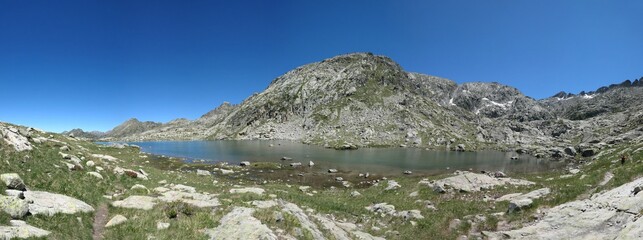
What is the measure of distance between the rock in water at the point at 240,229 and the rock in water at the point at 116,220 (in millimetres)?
4472

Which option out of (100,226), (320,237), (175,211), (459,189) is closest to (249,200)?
(175,211)

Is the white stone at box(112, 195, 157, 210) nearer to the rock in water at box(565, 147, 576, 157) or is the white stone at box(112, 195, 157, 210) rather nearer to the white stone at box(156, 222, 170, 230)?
the white stone at box(156, 222, 170, 230)

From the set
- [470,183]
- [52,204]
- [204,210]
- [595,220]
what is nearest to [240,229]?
[204,210]

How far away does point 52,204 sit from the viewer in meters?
13.8

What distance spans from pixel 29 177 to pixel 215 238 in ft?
41.1

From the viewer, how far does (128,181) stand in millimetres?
25281

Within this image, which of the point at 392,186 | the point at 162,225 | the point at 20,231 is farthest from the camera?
the point at 392,186

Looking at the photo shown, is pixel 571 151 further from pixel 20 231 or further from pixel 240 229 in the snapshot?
pixel 20 231

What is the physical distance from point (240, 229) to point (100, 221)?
731 cm

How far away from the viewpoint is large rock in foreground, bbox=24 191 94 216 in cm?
1296

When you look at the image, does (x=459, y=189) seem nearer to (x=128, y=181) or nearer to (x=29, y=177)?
(x=128, y=181)

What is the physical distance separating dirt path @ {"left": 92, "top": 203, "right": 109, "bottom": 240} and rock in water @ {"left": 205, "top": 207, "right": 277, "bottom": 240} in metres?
4.62

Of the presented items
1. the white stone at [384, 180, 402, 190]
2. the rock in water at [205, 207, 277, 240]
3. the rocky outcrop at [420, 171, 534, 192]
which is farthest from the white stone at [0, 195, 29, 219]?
the white stone at [384, 180, 402, 190]

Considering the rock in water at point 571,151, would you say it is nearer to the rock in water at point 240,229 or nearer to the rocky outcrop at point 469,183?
the rocky outcrop at point 469,183
